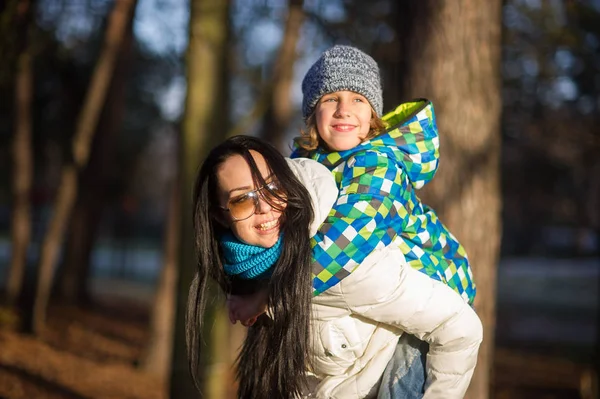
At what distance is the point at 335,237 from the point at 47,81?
17.2 meters

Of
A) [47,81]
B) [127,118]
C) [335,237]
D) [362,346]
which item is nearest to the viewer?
[335,237]

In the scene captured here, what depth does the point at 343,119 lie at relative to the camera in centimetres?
229

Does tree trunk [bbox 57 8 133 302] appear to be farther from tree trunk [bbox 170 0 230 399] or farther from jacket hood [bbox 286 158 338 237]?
jacket hood [bbox 286 158 338 237]

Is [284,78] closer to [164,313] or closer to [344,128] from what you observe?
[164,313]

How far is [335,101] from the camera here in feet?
7.69

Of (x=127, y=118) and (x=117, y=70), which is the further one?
(x=127, y=118)

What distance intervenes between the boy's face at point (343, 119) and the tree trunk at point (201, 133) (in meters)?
2.48

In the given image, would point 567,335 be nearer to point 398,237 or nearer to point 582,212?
point 398,237

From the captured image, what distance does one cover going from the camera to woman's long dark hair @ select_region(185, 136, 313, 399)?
2.04 m

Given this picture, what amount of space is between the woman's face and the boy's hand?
0.17 meters

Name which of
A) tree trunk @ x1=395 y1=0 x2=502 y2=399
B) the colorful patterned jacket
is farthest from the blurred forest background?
the colorful patterned jacket

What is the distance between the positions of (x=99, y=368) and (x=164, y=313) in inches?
62.5

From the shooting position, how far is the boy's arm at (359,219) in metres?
2.01

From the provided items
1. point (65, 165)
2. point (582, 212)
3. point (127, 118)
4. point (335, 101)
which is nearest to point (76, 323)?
point (65, 165)
